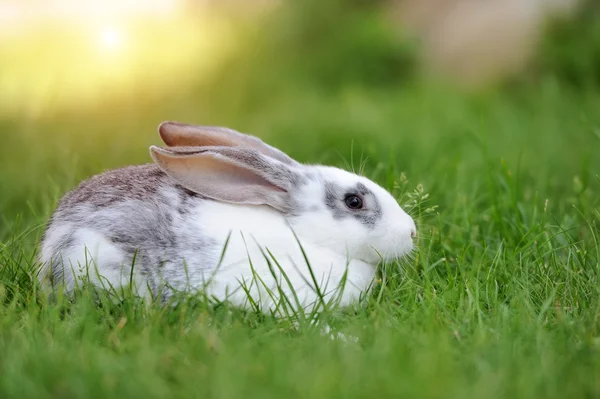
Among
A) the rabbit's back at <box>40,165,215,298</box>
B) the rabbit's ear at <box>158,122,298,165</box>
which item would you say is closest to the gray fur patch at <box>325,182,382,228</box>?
the rabbit's ear at <box>158,122,298,165</box>

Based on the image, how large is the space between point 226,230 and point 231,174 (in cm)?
30

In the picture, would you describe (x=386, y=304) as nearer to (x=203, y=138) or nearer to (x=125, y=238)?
(x=125, y=238)

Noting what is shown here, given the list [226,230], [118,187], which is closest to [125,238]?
[118,187]

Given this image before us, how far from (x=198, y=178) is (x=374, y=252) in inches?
32.9

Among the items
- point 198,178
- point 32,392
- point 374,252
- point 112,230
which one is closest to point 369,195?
point 374,252

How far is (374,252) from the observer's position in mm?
3455

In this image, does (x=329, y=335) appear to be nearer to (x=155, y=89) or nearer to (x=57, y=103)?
(x=57, y=103)

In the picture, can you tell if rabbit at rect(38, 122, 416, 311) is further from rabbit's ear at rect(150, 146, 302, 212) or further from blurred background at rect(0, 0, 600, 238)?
blurred background at rect(0, 0, 600, 238)

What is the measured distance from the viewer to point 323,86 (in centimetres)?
902

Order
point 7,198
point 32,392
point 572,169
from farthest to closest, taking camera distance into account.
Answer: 1. point 572,169
2. point 7,198
3. point 32,392

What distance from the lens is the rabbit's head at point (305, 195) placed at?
3.34 metres

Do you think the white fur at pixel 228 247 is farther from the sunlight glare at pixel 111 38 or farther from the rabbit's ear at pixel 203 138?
the sunlight glare at pixel 111 38

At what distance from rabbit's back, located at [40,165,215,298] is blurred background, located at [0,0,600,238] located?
79 centimetres

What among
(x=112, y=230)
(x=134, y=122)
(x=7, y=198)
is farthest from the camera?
(x=134, y=122)
